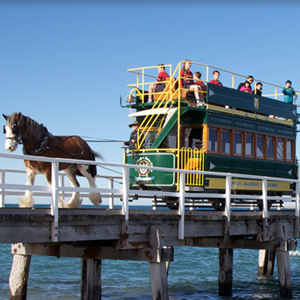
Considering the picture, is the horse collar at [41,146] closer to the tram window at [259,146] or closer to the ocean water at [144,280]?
the ocean water at [144,280]

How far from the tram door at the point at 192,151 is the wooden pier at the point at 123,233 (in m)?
1.72

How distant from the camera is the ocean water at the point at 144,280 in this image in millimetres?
20547

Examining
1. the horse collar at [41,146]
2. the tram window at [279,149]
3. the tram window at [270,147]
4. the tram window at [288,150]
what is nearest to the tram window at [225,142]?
the tram window at [270,147]

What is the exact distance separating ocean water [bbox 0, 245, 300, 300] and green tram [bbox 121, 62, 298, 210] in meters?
3.73

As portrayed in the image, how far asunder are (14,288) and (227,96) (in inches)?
335

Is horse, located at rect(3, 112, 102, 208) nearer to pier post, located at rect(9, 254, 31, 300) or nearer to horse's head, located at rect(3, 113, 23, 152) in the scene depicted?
horse's head, located at rect(3, 113, 23, 152)

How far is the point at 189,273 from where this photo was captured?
1126 inches

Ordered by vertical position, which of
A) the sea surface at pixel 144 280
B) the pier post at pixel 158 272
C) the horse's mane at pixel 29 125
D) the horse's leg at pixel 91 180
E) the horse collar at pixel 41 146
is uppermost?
the horse's mane at pixel 29 125

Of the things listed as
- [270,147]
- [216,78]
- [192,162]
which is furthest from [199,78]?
[270,147]

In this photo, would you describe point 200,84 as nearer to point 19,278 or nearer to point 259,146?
point 259,146

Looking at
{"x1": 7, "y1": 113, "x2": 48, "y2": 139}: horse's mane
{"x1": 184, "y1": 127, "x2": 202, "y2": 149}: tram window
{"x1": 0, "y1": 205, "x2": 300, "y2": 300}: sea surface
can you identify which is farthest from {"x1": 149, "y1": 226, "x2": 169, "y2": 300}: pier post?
{"x1": 0, "y1": 205, "x2": 300, "y2": 300}: sea surface

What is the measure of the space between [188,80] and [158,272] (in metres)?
7.63

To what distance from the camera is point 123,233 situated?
11.7 m

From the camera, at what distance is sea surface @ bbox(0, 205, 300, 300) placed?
20.5m
